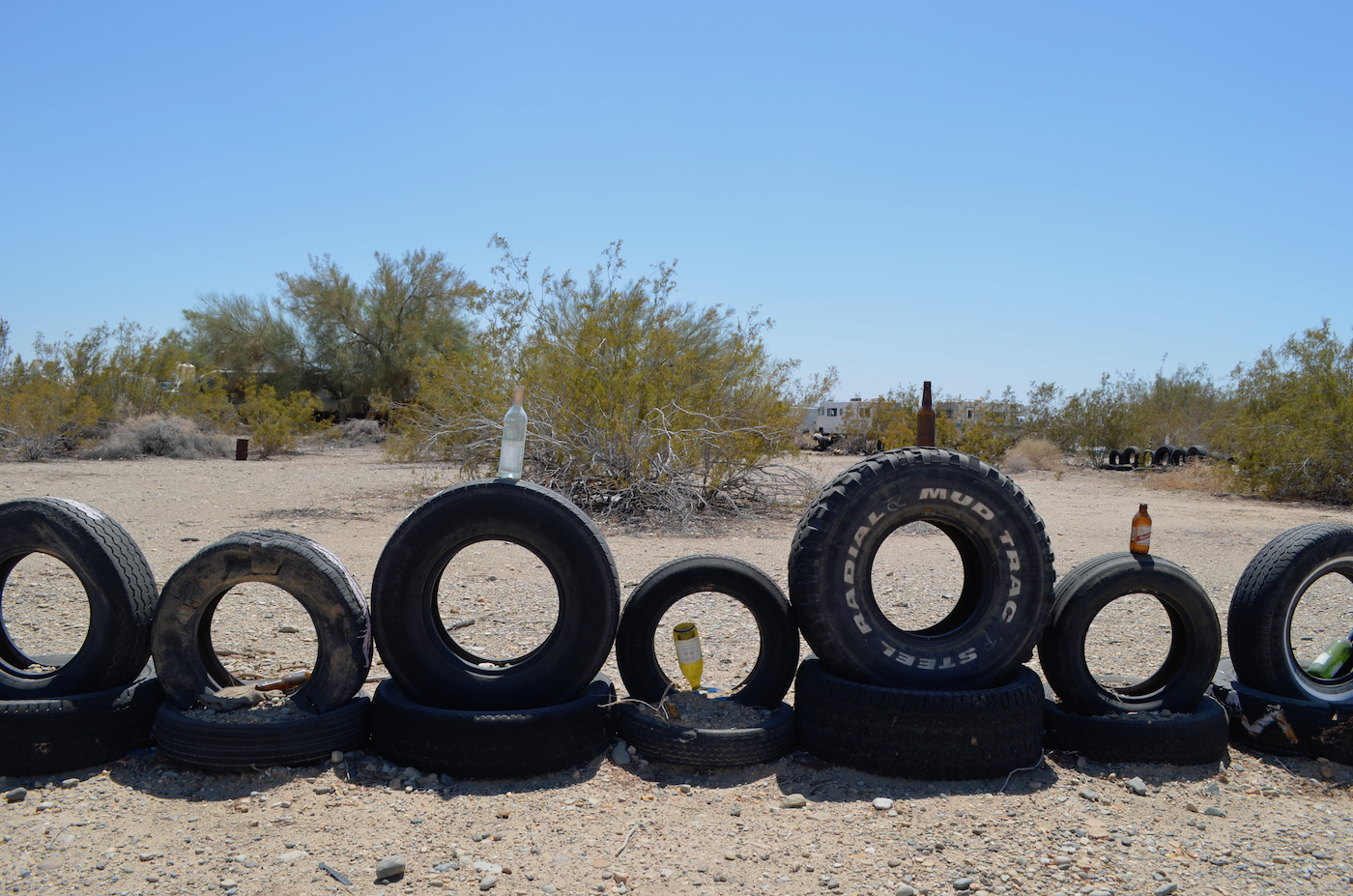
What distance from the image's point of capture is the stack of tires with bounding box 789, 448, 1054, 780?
3.74 metres

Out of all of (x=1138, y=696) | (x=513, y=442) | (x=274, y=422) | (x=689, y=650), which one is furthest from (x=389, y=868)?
(x=274, y=422)

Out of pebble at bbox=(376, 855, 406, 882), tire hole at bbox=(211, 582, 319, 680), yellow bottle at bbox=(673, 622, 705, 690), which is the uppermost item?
yellow bottle at bbox=(673, 622, 705, 690)

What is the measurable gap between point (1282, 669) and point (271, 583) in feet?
15.9

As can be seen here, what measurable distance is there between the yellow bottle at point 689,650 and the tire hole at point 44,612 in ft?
9.99

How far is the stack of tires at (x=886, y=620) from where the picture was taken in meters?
3.74

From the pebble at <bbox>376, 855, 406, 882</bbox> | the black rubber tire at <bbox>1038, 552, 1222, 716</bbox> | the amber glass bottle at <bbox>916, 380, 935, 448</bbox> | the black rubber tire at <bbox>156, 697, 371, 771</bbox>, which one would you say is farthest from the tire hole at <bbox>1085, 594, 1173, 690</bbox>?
the black rubber tire at <bbox>156, 697, 371, 771</bbox>

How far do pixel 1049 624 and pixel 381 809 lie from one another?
3.11 meters

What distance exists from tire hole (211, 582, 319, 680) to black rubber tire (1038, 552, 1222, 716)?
12.1 ft

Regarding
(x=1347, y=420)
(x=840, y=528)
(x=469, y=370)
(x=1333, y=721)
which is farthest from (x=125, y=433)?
(x=1347, y=420)

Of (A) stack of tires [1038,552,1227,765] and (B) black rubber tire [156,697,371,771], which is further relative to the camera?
(A) stack of tires [1038,552,1227,765]

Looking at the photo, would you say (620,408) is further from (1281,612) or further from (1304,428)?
(1304,428)

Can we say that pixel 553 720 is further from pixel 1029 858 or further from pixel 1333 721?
pixel 1333 721

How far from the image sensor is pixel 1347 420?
16688 millimetres

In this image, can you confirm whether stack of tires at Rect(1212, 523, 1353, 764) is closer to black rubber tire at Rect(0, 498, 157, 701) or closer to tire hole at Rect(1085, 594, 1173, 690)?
tire hole at Rect(1085, 594, 1173, 690)
